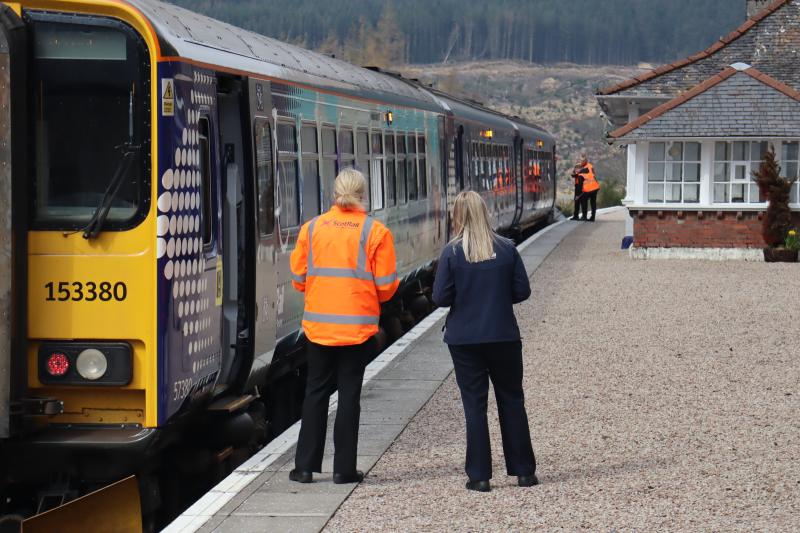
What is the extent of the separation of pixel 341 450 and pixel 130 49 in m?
2.31

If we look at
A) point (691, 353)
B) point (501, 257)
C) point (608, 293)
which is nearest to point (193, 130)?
point (501, 257)

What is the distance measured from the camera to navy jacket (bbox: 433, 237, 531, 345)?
24.1 ft

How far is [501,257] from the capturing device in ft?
24.1

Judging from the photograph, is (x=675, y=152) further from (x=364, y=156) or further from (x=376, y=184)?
(x=364, y=156)

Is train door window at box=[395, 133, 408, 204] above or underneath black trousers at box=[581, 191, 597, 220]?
above

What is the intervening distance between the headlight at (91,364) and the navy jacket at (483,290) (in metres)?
1.69

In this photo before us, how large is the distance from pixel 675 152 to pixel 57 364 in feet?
65.1

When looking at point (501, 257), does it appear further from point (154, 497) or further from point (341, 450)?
point (154, 497)

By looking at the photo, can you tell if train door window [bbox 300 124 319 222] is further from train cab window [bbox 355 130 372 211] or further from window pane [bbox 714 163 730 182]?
window pane [bbox 714 163 730 182]

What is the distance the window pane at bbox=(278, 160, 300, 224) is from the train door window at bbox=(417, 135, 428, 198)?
6920mm

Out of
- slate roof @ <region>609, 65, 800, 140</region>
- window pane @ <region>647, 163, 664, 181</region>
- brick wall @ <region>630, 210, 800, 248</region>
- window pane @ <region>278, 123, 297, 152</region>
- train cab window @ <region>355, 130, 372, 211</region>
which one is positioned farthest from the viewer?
window pane @ <region>647, 163, 664, 181</region>

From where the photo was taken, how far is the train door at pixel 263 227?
331 inches

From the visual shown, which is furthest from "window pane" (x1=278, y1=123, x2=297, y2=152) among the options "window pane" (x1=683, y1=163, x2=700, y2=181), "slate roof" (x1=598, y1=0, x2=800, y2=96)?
"slate roof" (x1=598, y1=0, x2=800, y2=96)

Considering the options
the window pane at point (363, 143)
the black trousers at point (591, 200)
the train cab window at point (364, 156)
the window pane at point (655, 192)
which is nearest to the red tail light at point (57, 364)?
the train cab window at point (364, 156)
